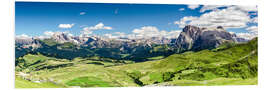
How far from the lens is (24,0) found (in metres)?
16.5

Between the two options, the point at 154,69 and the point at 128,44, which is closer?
the point at 154,69

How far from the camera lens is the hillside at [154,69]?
17891 mm

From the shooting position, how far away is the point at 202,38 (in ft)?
69.6

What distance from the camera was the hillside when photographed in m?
17.9

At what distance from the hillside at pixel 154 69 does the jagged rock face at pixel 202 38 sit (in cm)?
88

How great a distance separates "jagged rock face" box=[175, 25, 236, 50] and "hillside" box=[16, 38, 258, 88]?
2.90ft

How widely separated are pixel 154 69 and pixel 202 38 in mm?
5354

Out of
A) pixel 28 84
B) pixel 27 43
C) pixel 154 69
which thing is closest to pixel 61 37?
pixel 27 43

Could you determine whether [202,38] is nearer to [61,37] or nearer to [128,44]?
[128,44]

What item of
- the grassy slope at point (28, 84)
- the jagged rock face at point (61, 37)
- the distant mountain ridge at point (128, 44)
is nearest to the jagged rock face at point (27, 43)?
the distant mountain ridge at point (128, 44)
